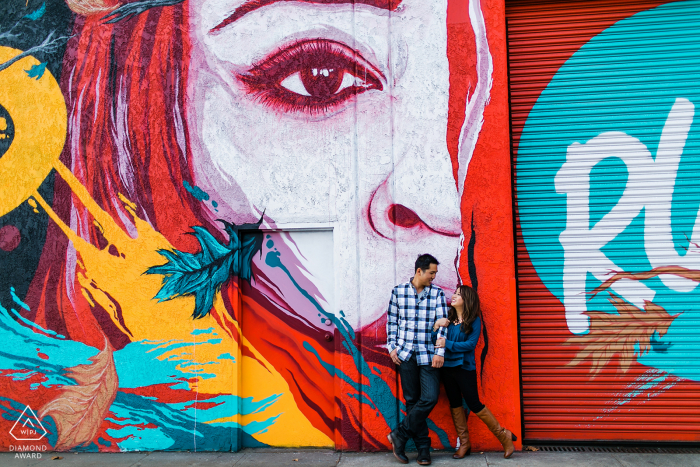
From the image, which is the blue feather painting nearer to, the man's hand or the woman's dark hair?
the man's hand

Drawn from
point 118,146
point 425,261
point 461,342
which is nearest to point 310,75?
point 118,146

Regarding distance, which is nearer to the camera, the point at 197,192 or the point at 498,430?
the point at 498,430

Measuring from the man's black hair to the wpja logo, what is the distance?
4.79 m

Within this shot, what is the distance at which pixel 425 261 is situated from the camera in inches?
196

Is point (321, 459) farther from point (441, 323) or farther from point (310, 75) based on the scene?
point (310, 75)

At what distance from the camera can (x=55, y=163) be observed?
6.05 meters

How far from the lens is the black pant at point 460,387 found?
194 inches

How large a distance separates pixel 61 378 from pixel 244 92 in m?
4.01

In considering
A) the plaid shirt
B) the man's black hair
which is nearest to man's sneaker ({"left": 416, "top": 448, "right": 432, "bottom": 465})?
the plaid shirt

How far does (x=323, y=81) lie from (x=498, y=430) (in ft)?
14.0

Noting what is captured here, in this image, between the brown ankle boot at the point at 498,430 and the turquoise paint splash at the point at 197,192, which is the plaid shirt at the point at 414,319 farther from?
the turquoise paint splash at the point at 197,192

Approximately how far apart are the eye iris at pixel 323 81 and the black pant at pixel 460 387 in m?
3.35

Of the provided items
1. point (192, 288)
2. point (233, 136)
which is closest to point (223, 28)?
point (233, 136)

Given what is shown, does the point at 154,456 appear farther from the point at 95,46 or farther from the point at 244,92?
the point at 95,46
